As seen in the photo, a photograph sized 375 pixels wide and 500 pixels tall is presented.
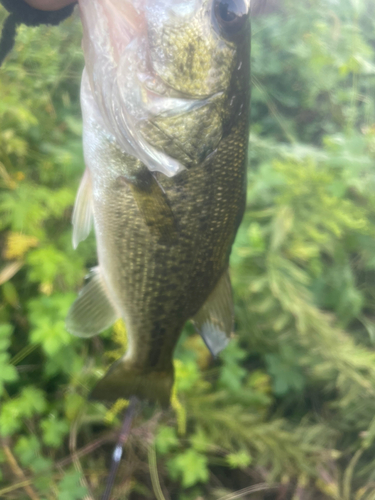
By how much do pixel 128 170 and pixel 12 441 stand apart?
109 cm

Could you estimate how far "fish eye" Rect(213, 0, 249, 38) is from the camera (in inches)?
20.0

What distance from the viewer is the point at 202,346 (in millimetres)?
1390

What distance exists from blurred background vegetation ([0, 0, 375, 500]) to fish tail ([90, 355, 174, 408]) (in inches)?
9.4

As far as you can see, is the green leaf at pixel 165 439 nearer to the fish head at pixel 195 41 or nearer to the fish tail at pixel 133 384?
the fish tail at pixel 133 384

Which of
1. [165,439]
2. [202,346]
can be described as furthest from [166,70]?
[165,439]

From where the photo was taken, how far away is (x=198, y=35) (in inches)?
20.4

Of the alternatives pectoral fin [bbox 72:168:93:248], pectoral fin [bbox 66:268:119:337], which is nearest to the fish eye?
pectoral fin [bbox 72:168:93:248]

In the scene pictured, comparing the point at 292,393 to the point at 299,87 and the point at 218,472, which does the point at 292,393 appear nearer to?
the point at 218,472

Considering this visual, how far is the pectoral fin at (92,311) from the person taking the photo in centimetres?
74

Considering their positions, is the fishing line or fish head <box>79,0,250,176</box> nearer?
fish head <box>79,0,250,176</box>

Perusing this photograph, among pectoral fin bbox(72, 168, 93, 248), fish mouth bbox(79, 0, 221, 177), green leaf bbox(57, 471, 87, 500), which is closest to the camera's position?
fish mouth bbox(79, 0, 221, 177)

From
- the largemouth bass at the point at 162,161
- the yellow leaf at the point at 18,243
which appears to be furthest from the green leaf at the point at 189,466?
the yellow leaf at the point at 18,243

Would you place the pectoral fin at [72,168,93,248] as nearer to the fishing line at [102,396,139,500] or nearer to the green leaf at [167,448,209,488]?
the fishing line at [102,396,139,500]

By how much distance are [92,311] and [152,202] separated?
34 cm
